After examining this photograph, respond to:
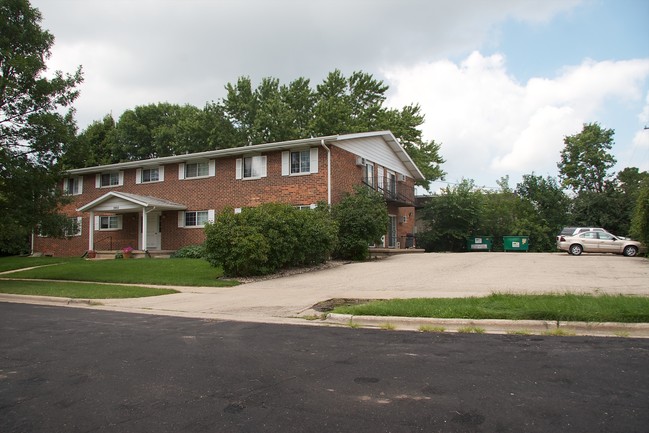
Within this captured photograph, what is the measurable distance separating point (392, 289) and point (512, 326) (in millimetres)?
5194

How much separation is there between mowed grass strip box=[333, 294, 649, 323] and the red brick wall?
1431 cm

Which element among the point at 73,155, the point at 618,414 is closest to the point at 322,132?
the point at 73,155

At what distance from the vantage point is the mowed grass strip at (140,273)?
16.3 m

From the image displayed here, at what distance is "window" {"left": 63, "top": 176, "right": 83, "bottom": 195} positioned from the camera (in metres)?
32.8

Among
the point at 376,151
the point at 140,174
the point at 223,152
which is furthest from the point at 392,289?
the point at 140,174

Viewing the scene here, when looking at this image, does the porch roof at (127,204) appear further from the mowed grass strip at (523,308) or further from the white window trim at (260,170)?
the mowed grass strip at (523,308)

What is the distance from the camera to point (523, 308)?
8.44 meters

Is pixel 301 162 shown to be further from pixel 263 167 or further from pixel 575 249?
pixel 575 249

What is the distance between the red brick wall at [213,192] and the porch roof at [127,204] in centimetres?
91

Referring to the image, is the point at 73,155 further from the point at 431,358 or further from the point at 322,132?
the point at 322,132

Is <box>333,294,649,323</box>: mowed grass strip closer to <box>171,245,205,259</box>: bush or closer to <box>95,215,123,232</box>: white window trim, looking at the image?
<box>171,245,205,259</box>: bush

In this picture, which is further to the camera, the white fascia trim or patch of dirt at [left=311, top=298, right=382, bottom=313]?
the white fascia trim

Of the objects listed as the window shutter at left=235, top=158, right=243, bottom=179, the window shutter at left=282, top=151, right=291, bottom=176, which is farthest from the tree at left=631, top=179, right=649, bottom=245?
the window shutter at left=235, top=158, right=243, bottom=179

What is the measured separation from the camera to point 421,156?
43.6 metres
